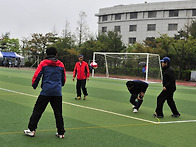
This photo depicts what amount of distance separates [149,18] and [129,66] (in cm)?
3711

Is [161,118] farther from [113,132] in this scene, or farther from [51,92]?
[51,92]

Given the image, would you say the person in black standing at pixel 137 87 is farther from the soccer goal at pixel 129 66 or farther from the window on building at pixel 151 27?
the window on building at pixel 151 27

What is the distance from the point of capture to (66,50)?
1911 inches

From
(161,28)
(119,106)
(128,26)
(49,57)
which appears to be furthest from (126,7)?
(49,57)

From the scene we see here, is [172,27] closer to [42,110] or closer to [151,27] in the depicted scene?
[151,27]

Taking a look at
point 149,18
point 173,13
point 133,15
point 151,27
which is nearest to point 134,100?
point 173,13

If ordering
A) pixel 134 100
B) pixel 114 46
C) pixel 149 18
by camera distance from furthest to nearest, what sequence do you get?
pixel 149 18 < pixel 114 46 < pixel 134 100

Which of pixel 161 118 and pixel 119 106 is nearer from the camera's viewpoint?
pixel 161 118

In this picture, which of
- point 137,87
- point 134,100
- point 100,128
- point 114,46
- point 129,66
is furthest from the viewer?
point 114,46

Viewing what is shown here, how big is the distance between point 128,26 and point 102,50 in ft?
95.3

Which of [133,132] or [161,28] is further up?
[161,28]

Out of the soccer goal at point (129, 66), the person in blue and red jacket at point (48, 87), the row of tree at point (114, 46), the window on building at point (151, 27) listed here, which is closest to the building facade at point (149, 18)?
the window on building at point (151, 27)

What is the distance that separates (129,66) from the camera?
104 ft

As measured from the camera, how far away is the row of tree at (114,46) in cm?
3491
